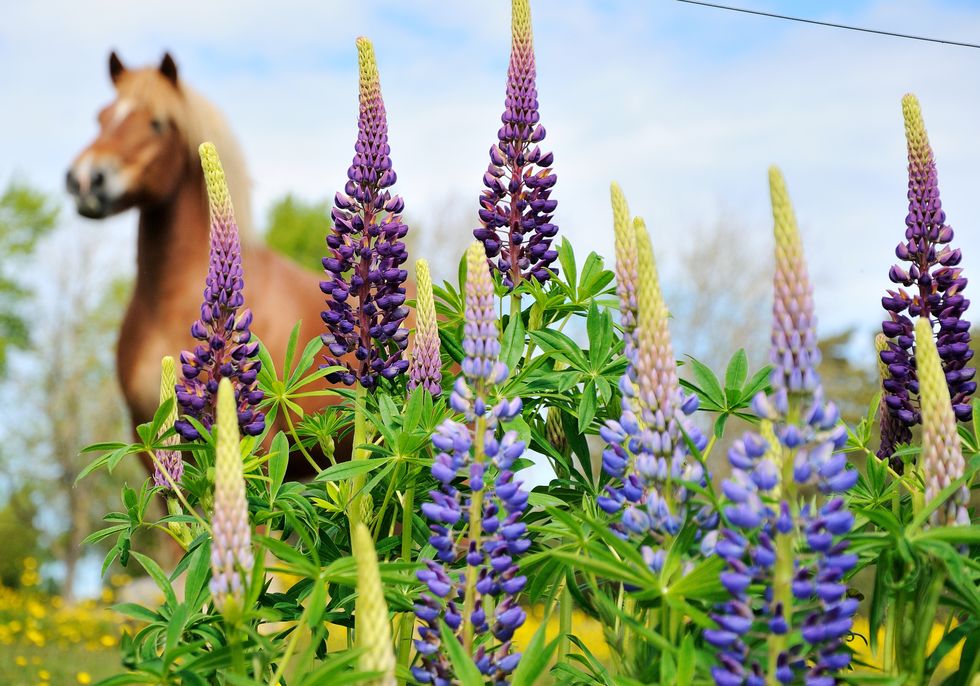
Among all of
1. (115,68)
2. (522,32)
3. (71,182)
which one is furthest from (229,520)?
(115,68)

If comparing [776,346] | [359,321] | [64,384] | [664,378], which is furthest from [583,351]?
[64,384]

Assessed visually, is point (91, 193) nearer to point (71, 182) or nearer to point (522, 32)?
point (71, 182)

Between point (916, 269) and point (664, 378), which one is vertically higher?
point (916, 269)

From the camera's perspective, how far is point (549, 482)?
2.36 metres

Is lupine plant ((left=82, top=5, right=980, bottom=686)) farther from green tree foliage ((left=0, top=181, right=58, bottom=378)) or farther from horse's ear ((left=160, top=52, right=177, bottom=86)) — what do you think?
green tree foliage ((left=0, top=181, right=58, bottom=378))

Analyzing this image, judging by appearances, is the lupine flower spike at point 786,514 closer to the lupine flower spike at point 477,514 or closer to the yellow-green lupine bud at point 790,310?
the yellow-green lupine bud at point 790,310

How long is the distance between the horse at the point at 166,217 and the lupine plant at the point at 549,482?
5.92 meters

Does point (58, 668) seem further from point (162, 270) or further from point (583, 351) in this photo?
point (583, 351)

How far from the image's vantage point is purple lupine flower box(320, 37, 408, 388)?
2.36 m

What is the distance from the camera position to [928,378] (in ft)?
4.97

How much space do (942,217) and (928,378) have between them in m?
1.05

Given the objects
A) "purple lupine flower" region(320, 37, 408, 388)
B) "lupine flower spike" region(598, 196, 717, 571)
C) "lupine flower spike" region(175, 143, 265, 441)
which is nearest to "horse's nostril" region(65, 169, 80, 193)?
"purple lupine flower" region(320, 37, 408, 388)

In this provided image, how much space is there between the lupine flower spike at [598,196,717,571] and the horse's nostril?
856 cm

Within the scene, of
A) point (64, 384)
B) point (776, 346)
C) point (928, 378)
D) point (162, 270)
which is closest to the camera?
point (776, 346)
